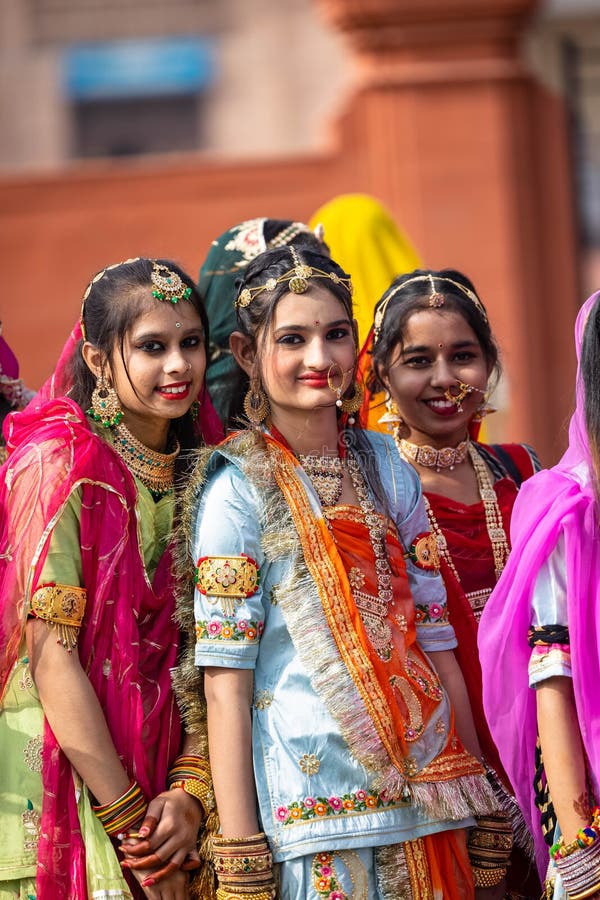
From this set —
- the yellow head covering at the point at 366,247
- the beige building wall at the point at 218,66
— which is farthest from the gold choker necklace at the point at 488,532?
the beige building wall at the point at 218,66

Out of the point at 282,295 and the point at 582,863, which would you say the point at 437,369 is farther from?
the point at 582,863

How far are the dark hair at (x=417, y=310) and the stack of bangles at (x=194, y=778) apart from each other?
3.73 feet

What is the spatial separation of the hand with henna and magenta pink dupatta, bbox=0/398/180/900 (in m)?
0.09

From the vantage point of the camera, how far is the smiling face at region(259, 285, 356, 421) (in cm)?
332

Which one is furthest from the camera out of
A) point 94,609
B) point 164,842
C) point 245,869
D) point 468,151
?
point 468,151

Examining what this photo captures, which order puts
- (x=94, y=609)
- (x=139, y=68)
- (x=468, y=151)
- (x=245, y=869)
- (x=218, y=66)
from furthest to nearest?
(x=139, y=68)
(x=218, y=66)
(x=468, y=151)
(x=94, y=609)
(x=245, y=869)

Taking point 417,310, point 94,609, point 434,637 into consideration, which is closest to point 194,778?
Result: point 94,609

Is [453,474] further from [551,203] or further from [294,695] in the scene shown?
[551,203]

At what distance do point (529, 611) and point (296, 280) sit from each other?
33.6 inches

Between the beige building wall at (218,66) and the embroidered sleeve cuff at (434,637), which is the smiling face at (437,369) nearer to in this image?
the embroidered sleeve cuff at (434,637)

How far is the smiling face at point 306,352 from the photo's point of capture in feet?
10.9

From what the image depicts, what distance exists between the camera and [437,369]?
380cm

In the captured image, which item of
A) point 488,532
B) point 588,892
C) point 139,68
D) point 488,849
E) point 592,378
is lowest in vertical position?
point 588,892

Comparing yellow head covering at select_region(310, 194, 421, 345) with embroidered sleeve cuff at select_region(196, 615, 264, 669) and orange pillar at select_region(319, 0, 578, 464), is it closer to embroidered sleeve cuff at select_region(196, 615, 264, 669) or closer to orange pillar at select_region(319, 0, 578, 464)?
embroidered sleeve cuff at select_region(196, 615, 264, 669)
